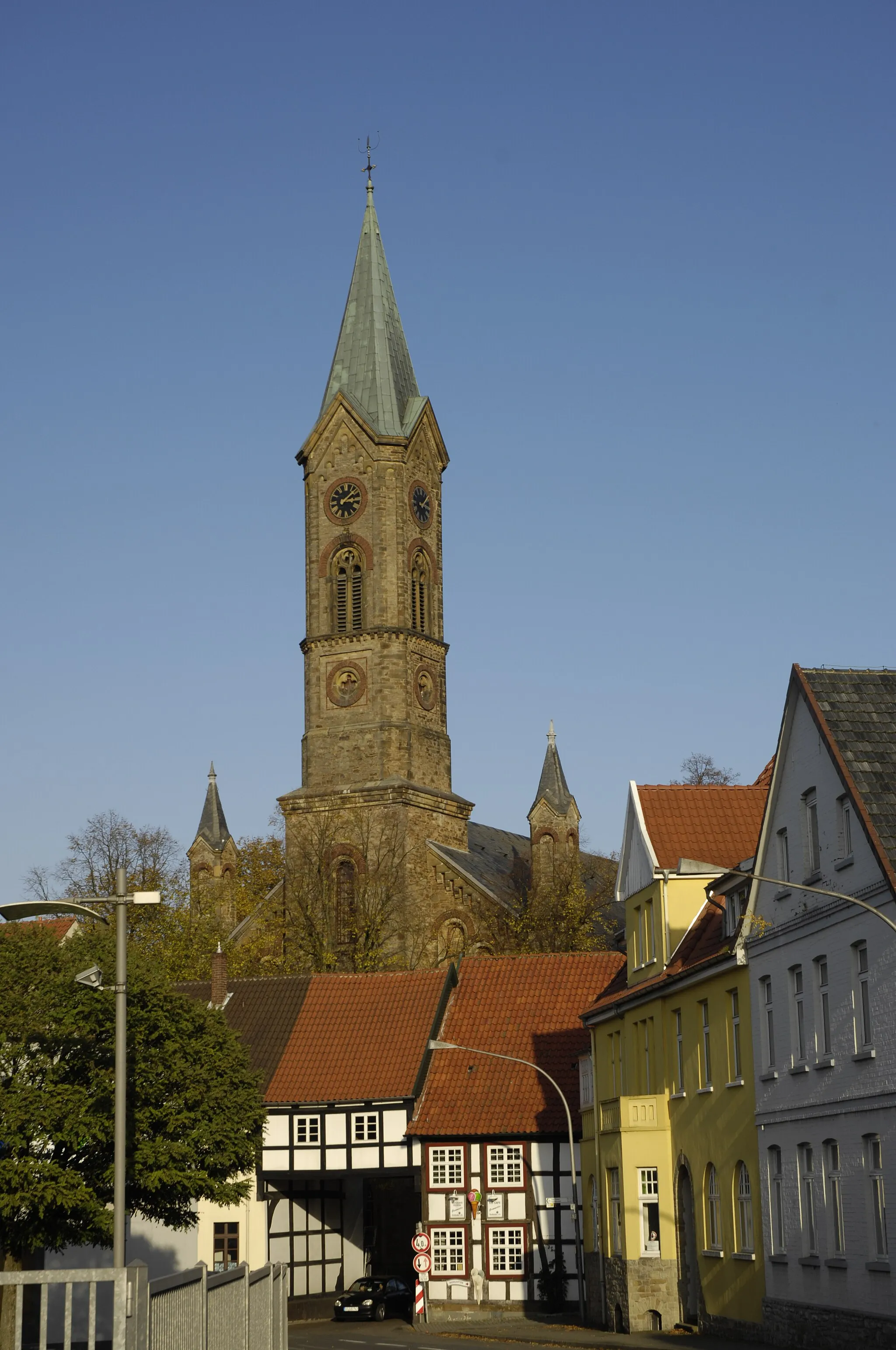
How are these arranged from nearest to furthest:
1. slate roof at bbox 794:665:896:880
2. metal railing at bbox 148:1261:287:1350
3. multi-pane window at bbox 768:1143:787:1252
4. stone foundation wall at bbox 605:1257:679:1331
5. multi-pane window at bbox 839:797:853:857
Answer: metal railing at bbox 148:1261:287:1350, slate roof at bbox 794:665:896:880, multi-pane window at bbox 839:797:853:857, multi-pane window at bbox 768:1143:787:1252, stone foundation wall at bbox 605:1257:679:1331

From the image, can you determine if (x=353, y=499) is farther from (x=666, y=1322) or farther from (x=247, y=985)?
(x=666, y=1322)

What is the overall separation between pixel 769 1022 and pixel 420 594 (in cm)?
6019

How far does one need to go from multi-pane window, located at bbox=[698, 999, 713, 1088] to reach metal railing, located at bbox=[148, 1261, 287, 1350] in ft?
56.1

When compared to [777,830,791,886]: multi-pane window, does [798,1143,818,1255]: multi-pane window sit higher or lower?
lower

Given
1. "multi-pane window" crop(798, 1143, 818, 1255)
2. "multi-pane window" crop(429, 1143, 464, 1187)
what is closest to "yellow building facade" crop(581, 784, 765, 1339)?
"multi-pane window" crop(798, 1143, 818, 1255)

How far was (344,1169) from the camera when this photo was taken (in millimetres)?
48688

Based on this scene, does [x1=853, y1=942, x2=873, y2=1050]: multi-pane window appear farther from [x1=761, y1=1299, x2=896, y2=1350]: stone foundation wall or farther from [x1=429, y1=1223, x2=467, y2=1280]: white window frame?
[x1=429, y1=1223, x2=467, y2=1280]: white window frame

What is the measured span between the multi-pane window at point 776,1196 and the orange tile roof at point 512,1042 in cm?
1505

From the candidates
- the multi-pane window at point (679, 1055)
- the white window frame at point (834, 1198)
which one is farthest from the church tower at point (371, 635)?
the white window frame at point (834, 1198)

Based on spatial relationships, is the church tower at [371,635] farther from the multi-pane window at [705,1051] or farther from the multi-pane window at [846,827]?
the multi-pane window at [846,827]

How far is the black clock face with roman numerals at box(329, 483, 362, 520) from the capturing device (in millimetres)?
88125

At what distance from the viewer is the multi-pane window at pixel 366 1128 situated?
4875 centimetres

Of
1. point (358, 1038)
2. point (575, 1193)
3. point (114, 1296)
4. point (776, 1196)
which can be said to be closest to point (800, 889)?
point (776, 1196)

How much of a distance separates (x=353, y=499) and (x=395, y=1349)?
59.7 metres
